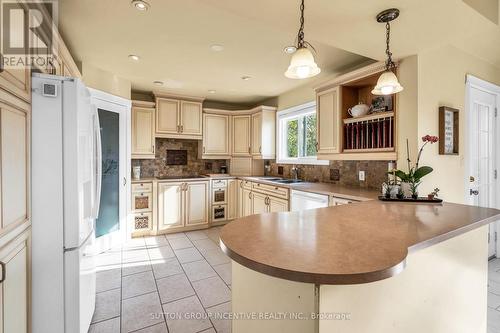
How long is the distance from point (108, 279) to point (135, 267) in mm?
323

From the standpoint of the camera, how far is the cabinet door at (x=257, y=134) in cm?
453

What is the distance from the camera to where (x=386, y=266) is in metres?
0.76

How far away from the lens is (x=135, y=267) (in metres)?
2.87

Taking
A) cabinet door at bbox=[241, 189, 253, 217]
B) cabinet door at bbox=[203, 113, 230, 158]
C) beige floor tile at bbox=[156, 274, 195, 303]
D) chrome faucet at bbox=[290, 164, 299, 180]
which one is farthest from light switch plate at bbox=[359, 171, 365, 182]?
cabinet door at bbox=[203, 113, 230, 158]

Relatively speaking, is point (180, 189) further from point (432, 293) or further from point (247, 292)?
point (432, 293)

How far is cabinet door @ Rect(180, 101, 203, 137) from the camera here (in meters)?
4.43

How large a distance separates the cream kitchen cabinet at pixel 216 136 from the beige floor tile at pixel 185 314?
2.92 metres

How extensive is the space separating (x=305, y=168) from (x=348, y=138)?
3.92 ft

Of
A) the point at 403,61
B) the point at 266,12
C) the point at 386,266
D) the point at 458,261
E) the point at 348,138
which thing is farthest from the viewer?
the point at 348,138

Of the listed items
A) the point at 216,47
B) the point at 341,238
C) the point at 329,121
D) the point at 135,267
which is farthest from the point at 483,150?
the point at 135,267

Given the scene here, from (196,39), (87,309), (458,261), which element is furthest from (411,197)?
(87,309)

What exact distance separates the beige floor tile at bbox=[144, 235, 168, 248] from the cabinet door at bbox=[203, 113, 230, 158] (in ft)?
5.55

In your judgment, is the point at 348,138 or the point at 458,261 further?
the point at 348,138

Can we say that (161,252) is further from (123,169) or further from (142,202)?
(123,169)
